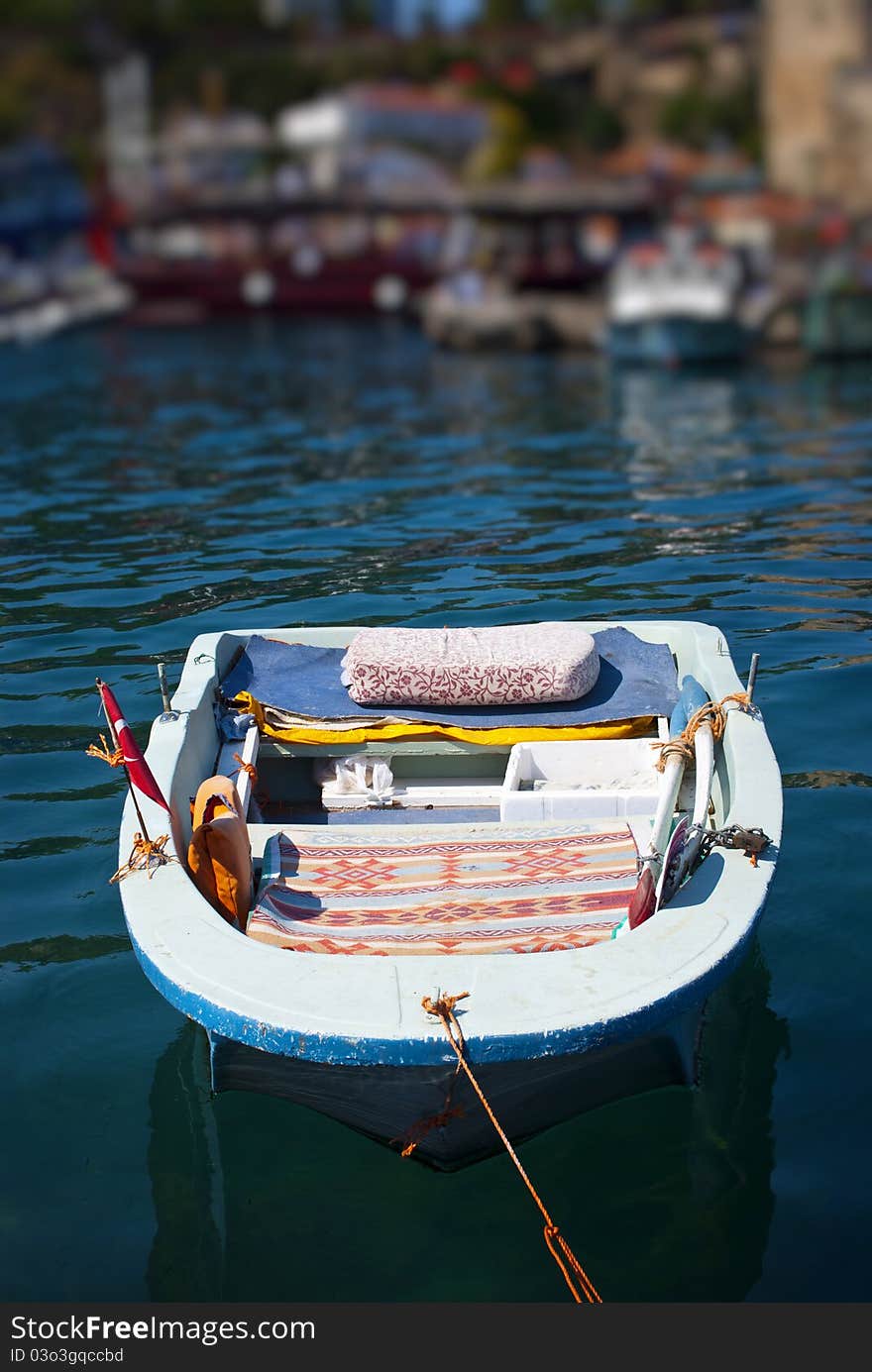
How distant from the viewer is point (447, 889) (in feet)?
23.0

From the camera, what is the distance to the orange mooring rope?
5.30 metres

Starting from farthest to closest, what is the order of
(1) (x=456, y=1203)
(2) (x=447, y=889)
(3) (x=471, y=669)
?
(3) (x=471, y=669), (2) (x=447, y=889), (1) (x=456, y=1203)

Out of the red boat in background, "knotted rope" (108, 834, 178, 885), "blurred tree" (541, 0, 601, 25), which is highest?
Answer: "blurred tree" (541, 0, 601, 25)

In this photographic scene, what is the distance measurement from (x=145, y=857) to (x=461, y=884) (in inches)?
61.0

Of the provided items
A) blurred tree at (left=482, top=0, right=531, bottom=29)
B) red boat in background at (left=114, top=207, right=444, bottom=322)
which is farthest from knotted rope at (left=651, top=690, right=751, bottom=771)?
blurred tree at (left=482, top=0, right=531, bottom=29)

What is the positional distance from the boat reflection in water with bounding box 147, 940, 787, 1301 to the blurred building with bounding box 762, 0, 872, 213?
67.8 metres

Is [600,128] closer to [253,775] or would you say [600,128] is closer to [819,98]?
[819,98]

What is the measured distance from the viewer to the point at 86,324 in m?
58.8

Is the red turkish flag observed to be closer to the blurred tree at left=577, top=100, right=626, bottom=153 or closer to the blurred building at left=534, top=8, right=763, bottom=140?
the blurred building at left=534, top=8, right=763, bottom=140

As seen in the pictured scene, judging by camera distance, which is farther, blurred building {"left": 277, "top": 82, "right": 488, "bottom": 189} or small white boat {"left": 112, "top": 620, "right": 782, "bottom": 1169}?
blurred building {"left": 277, "top": 82, "right": 488, "bottom": 189}

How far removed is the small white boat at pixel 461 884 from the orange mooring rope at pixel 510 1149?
0.05 meters

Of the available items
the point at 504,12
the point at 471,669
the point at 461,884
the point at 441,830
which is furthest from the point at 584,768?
the point at 504,12

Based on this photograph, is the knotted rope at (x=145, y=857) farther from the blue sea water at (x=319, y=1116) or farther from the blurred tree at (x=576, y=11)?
the blurred tree at (x=576, y=11)

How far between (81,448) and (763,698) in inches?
691
